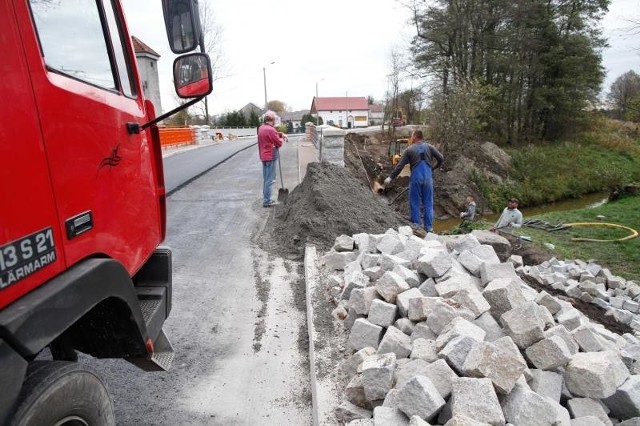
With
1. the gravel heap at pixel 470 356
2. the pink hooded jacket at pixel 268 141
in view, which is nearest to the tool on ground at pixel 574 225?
the pink hooded jacket at pixel 268 141

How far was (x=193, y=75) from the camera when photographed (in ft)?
7.98

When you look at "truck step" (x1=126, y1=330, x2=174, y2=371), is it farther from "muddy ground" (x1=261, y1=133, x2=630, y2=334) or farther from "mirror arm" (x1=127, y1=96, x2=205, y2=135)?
"muddy ground" (x1=261, y1=133, x2=630, y2=334)

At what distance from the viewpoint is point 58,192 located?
5.48 feet

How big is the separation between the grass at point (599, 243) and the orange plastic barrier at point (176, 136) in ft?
59.5

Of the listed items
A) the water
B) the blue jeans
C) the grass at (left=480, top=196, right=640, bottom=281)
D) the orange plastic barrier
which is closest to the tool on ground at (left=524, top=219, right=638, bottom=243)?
the grass at (left=480, top=196, right=640, bottom=281)

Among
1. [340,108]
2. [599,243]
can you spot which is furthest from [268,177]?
[340,108]

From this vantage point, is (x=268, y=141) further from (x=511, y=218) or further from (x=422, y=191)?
(x=511, y=218)

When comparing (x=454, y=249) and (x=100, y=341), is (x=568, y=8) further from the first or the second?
(x=100, y=341)

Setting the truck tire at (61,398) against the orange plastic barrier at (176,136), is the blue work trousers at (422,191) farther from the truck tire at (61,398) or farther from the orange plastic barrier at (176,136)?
the orange plastic barrier at (176,136)

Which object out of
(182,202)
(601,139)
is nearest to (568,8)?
(601,139)

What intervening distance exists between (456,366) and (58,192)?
2299 millimetres

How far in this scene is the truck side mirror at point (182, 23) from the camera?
2438 millimetres

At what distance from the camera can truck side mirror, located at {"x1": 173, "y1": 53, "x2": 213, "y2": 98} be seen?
7.93ft

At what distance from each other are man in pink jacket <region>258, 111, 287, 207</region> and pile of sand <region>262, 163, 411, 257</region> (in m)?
0.47
